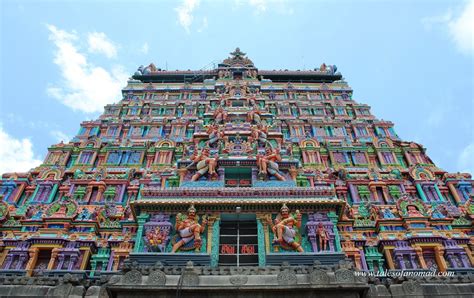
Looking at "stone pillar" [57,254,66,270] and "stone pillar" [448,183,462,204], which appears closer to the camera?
"stone pillar" [57,254,66,270]

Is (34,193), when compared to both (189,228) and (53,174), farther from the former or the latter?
(189,228)

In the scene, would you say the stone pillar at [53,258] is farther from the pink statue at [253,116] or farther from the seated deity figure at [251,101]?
the seated deity figure at [251,101]

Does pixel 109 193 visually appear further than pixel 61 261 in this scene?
Yes

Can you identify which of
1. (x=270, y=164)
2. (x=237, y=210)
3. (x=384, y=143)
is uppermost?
(x=384, y=143)

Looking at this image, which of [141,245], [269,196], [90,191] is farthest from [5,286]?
[269,196]

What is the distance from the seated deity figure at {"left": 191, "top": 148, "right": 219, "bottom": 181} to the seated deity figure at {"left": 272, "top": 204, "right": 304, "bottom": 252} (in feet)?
13.1

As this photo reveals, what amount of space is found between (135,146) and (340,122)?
11.8m

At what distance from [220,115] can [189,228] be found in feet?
32.9

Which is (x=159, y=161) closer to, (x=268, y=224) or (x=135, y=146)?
(x=135, y=146)

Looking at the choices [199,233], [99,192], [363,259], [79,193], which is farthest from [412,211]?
[79,193]

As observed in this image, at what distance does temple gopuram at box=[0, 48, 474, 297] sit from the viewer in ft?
36.5

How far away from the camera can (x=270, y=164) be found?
17641mm

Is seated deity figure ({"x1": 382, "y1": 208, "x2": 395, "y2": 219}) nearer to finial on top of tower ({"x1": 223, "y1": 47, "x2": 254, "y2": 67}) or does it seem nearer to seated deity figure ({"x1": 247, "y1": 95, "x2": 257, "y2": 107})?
seated deity figure ({"x1": 247, "y1": 95, "x2": 257, "y2": 107})

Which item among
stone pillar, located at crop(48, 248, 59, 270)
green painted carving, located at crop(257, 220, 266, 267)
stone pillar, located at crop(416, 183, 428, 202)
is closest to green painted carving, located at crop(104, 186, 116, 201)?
stone pillar, located at crop(48, 248, 59, 270)
